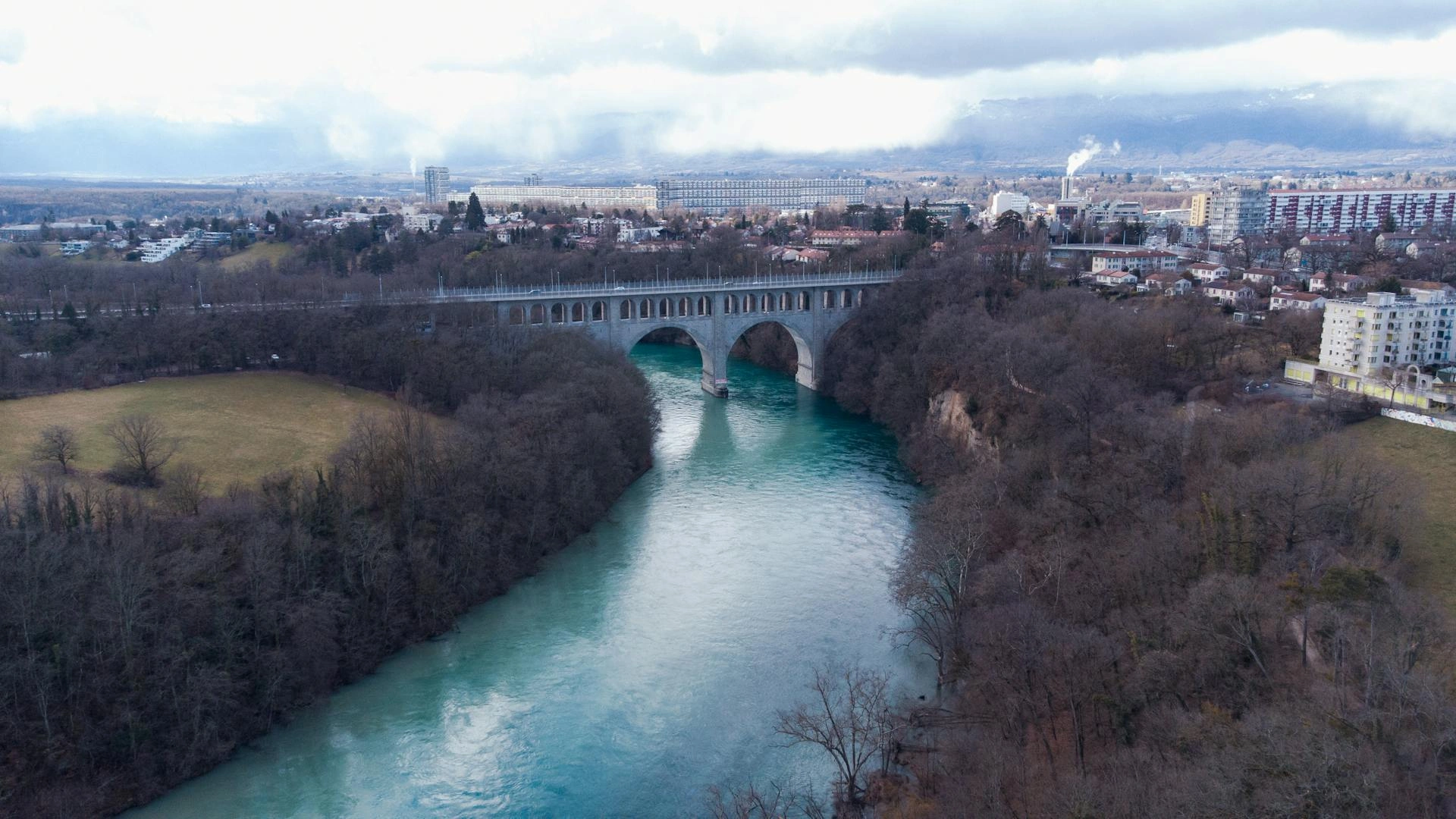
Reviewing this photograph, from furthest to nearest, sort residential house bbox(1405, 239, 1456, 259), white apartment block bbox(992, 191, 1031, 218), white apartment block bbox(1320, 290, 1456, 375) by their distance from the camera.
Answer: white apartment block bbox(992, 191, 1031, 218) → residential house bbox(1405, 239, 1456, 259) → white apartment block bbox(1320, 290, 1456, 375)

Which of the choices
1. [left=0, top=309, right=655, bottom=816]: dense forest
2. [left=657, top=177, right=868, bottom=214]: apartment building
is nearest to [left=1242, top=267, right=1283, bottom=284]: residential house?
[left=0, top=309, right=655, bottom=816]: dense forest

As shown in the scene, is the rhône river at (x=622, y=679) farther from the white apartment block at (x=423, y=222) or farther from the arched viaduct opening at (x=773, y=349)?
the white apartment block at (x=423, y=222)

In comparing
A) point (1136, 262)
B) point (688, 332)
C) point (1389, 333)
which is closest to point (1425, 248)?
point (1136, 262)

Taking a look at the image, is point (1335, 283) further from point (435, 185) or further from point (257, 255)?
point (435, 185)

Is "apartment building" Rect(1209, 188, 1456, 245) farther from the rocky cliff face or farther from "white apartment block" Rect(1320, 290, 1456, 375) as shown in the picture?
"white apartment block" Rect(1320, 290, 1456, 375)

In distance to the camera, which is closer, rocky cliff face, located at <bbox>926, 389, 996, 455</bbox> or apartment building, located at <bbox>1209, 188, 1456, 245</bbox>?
rocky cliff face, located at <bbox>926, 389, 996, 455</bbox>

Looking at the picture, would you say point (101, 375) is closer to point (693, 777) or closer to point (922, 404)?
point (693, 777)
